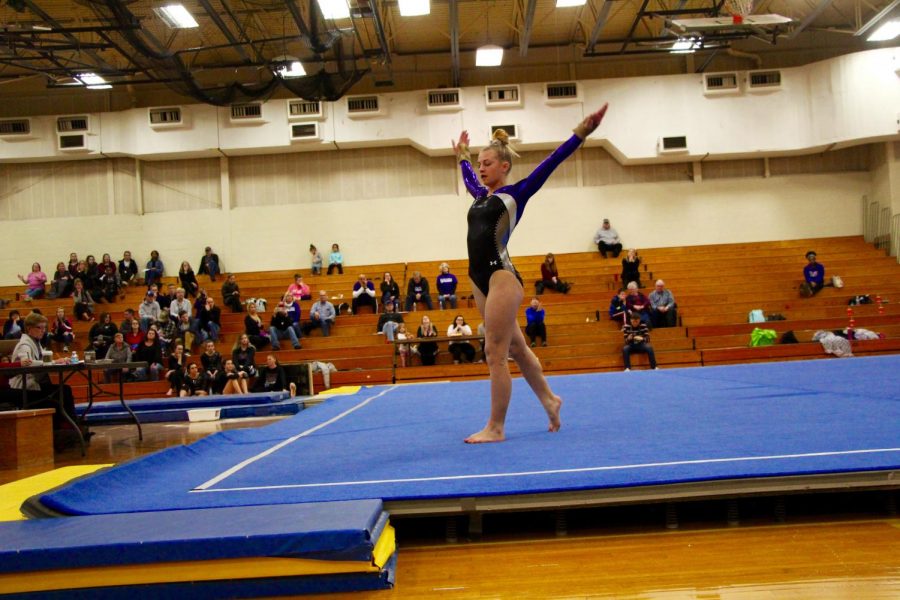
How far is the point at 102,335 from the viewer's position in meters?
12.2

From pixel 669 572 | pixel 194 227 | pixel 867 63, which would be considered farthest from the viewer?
pixel 194 227

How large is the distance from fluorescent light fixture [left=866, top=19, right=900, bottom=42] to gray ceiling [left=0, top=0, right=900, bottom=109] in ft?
1.27

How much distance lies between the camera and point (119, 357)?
1128 cm

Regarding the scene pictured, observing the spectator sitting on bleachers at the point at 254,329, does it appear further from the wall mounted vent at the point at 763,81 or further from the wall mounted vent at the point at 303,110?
the wall mounted vent at the point at 763,81

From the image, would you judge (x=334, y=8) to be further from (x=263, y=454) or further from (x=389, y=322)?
(x=263, y=454)

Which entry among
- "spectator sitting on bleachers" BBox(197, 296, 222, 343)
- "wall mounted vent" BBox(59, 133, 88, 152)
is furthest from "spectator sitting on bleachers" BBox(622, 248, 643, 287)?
"wall mounted vent" BBox(59, 133, 88, 152)

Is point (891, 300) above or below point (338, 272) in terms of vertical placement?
below

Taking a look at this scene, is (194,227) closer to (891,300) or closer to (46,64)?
(46,64)

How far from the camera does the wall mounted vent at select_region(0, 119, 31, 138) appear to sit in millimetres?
16391

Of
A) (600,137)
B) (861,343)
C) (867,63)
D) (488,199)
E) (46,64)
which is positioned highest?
(46,64)

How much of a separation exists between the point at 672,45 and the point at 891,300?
7269 millimetres

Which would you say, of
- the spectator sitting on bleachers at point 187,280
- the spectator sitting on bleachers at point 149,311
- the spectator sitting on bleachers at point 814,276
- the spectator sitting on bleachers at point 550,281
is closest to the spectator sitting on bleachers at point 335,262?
the spectator sitting on bleachers at point 187,280

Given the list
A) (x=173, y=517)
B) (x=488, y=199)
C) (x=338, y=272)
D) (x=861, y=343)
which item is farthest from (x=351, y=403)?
(x=338, y=272)

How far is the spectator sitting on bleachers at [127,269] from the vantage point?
52.5 ft
